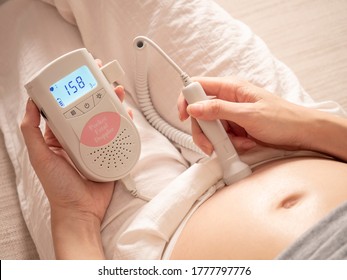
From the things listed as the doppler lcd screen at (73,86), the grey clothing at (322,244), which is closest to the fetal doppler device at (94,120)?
the doppler lcd screen at (73,86)

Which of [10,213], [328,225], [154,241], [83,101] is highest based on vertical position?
[83,101]

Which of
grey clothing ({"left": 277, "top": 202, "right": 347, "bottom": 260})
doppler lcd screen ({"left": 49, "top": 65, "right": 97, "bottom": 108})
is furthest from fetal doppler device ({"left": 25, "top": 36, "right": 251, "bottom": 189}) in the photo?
grey clothing ({"left": 277, "top": 202, "right": 347, "bottom": 260})

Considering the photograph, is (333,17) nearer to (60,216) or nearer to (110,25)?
(110,25)

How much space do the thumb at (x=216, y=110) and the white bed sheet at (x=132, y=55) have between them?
129 mm

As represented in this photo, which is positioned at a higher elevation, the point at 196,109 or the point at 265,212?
the point at 196,109

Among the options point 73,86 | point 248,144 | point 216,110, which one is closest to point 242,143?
point 248,144

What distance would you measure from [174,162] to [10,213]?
467 mm

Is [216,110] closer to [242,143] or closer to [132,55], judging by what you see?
[242,143]

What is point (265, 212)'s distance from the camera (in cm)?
76

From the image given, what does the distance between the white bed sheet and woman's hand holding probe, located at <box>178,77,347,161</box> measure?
0.09 metres

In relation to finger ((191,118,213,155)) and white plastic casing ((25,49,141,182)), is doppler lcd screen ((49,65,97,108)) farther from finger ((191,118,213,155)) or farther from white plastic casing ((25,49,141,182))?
finger ((191,118,213,155))

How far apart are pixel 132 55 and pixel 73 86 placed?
0.89 feet
